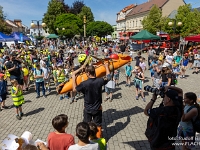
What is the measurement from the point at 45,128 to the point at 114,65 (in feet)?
9.53

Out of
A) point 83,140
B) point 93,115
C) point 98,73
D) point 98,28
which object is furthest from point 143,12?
point 83,140

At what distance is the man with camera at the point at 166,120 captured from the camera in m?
2.83

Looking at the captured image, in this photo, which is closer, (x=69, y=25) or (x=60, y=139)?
(x=60, y=139)

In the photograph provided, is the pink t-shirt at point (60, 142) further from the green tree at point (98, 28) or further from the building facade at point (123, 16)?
the building facade at point (123, 16)

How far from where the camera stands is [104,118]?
6340 mm

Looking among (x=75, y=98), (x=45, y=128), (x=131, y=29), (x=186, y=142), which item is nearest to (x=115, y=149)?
(x=186, y=142)

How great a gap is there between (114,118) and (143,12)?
50672 mm

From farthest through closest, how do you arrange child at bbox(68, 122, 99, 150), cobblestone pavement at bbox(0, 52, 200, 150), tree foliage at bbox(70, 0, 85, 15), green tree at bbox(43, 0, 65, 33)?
1. tree foliage at bbox(70, 0, 85, 15)
2. green tree at bbox(43, 0, 65, 33)
3. cobblestone pavement at bbox(0, 52, 200, 150)
4. child at bbox(68, 122, 99, 150)

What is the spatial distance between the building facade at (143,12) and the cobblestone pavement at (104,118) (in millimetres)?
33030

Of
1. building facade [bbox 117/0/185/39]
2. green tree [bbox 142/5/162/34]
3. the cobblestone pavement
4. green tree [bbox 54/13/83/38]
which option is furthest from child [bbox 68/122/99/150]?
green tree [bbox 54/13/83/38]

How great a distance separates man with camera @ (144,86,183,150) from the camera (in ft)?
9.30

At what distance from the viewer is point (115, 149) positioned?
4574mm

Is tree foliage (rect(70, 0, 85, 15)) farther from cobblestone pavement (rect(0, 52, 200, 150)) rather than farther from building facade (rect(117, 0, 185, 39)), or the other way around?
cobblestone pavement (rect(0, 52, 200, 150))

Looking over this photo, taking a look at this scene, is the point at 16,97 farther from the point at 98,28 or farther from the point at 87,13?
the point at 87,13
